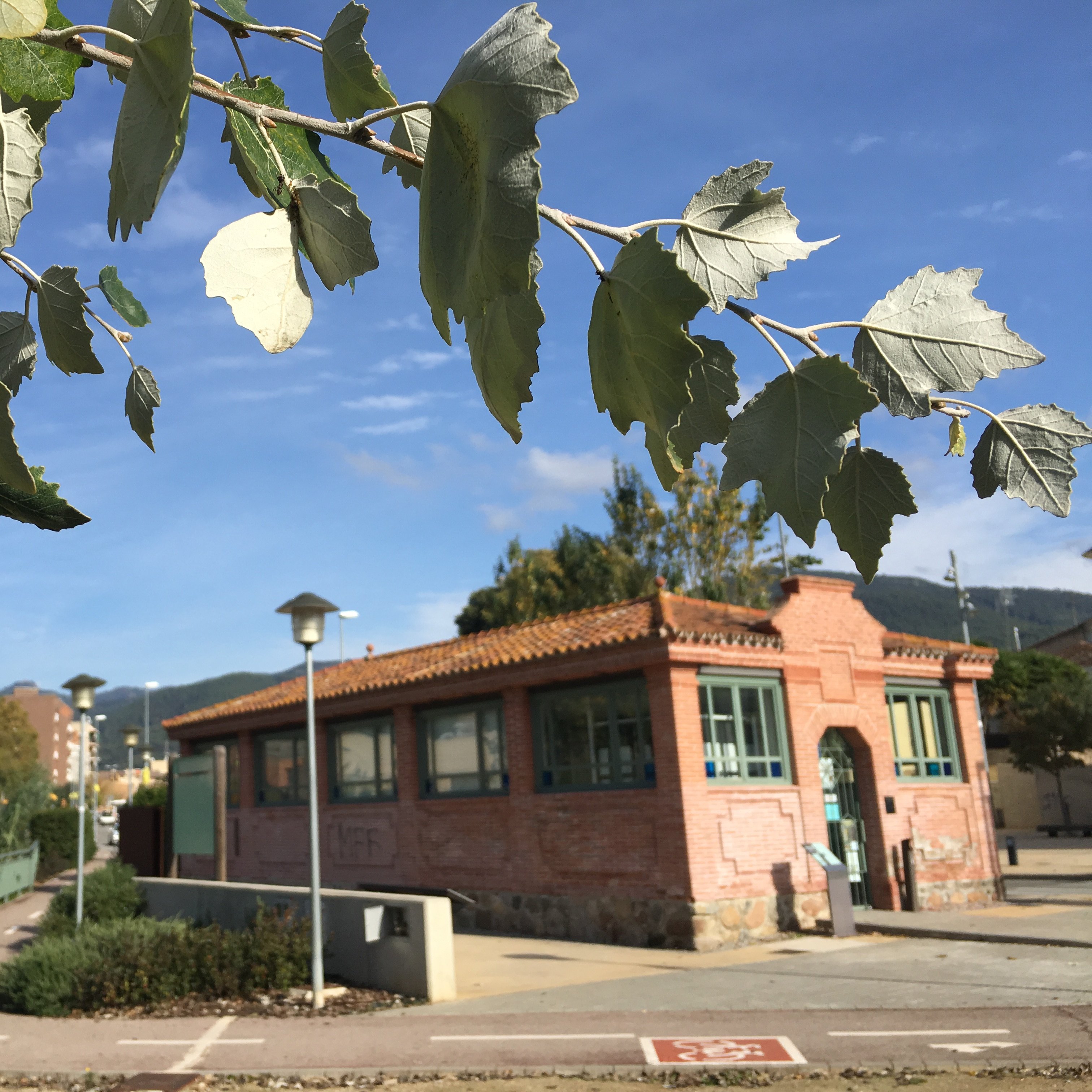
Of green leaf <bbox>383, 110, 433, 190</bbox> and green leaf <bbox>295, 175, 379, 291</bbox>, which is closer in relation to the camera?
green leaf <bbox>295, 175, 379, 291</bbox>

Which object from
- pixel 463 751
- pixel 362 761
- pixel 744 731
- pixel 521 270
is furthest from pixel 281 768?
pixel 521 270

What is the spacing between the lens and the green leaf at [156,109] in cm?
66

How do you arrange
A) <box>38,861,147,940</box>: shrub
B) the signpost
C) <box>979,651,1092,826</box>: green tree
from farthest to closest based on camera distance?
<box>979,651,1092,826</box>: green tree → the signpost → <box>38,861,147,940</box>: shrub

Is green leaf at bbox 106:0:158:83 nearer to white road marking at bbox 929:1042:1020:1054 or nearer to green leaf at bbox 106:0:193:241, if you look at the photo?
green leaf at bbox 106:0:193:241

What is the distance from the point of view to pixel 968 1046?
8.30 m

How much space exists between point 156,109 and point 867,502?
2.10ft

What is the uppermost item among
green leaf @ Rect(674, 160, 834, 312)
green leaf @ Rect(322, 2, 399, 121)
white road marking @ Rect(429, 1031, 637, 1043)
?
green leaf @ Rect(322, 2, 399, 121)

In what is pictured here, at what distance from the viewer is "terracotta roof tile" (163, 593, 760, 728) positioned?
15.6m

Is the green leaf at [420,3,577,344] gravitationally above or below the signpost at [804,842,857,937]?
above

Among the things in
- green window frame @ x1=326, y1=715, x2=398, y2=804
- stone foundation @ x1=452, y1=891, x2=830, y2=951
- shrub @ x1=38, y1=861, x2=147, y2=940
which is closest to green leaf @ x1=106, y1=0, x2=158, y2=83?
stone foundation @ x1=452, y1=891, x2=830, y2=951

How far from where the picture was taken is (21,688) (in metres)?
107

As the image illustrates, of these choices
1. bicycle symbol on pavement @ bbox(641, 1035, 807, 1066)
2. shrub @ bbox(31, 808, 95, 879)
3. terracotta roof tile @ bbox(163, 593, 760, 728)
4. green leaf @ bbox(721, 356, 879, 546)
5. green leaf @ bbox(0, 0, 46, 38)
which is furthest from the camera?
shrub @ bbox(31, 808, 95, 879)

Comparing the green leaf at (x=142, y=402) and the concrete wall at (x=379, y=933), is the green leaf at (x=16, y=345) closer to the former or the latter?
the green leaf at (x=142, y=402)

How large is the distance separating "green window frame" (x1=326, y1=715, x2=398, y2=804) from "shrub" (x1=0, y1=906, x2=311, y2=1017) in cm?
744
